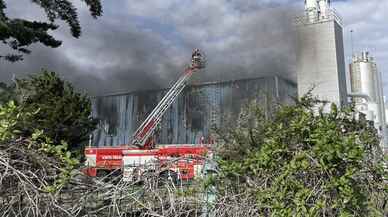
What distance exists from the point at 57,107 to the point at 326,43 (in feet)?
47.2

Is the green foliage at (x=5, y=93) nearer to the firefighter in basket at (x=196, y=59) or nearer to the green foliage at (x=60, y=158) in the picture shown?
the green foliage at (x=60, y=158)

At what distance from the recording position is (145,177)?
10.1 ft

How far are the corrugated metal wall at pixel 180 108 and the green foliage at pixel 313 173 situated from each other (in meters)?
23.2

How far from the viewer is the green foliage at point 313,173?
9.32 ft

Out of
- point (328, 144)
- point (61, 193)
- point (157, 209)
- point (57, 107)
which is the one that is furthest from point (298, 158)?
point (57, 107)

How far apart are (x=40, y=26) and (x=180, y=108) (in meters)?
26.3

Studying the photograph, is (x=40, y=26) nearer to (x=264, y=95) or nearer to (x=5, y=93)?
(x=5, y=93)

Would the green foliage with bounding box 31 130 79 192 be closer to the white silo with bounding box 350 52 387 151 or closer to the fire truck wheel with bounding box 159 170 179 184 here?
the fire truck wheel with bounding box 159 170 179 184

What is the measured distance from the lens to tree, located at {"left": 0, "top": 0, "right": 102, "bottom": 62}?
22.4 feet

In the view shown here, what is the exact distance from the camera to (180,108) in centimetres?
3431

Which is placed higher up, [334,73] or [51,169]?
[334,73]

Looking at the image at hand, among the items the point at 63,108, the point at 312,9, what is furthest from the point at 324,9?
the point at 63,108

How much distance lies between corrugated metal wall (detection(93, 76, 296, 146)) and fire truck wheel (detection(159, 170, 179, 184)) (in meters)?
23.2

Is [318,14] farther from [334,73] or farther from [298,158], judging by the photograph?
Result: [298,158]
